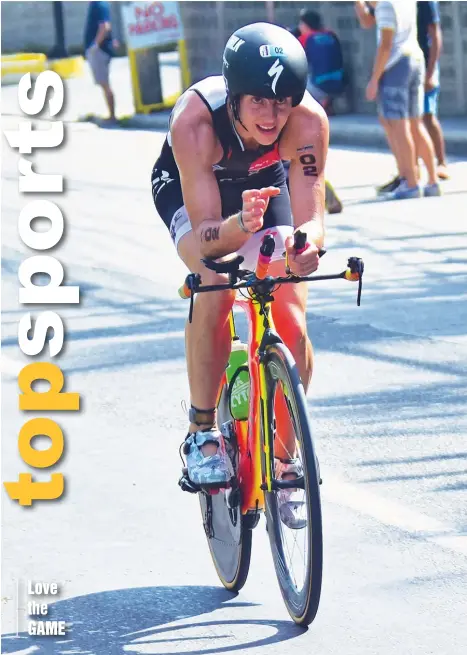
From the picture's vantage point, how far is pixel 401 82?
13805mm

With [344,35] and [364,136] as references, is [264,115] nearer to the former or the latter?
[364,136]

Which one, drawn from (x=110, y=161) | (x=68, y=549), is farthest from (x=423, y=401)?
(x=110, y=161)

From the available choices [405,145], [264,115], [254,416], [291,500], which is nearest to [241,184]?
[264,115]

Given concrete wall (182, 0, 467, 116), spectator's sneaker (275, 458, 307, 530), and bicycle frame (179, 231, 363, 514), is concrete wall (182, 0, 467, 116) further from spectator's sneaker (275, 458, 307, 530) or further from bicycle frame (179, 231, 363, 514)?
spectator's sneaker (275, 458, 307, 530)

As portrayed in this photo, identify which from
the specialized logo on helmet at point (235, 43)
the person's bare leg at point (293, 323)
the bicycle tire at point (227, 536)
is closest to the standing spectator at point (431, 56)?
the bicycle tire at point (227, 536)

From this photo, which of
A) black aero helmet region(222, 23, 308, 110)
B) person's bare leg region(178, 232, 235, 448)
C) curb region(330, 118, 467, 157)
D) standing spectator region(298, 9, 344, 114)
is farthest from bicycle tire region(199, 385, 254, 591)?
standing spectator region(298, 9, 344, 114)

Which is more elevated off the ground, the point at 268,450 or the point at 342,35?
the point at 342,35

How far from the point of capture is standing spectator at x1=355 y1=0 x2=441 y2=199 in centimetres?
1369

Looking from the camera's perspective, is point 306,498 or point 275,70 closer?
point 306,498

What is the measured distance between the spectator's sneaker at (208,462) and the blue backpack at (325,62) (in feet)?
45.1

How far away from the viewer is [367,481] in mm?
6547

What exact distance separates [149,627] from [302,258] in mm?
1298

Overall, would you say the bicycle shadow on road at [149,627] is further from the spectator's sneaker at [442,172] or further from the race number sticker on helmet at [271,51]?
the spectator's sneaker at [442,172]

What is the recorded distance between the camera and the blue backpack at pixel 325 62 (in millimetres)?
19000
